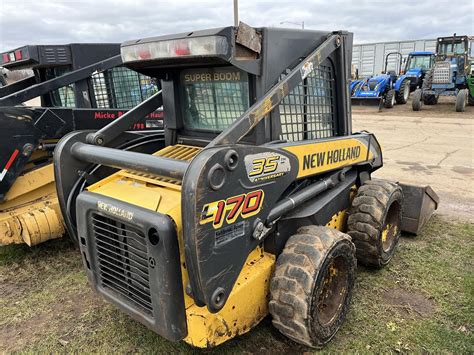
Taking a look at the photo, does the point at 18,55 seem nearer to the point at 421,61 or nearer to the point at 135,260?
the point at 135,260

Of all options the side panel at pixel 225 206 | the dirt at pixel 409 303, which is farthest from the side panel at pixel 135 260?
the dirt at pixel 409 303

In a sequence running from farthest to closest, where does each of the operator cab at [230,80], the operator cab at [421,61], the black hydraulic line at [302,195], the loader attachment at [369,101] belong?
1. the operator cab at [421,61]
2. the loader attachment at [369,101]
3. the black hydraulic line at [302,195]
4. the operator cab at [230,80]

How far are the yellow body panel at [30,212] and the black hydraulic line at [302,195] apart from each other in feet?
8.47

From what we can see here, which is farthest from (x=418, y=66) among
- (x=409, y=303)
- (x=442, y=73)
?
(x=409, y=303)

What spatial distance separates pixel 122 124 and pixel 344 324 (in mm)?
2306

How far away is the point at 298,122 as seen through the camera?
296cm

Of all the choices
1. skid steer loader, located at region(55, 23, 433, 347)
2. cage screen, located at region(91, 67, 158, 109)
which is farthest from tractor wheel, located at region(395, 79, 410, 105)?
skid steer loader, located at region(55, 23, 433, 347)

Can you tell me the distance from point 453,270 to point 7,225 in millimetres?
4215

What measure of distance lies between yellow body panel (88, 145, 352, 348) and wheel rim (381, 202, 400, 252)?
171 centimetres

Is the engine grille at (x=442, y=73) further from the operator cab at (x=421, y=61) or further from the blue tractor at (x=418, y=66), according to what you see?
the operator cab at (x=421, y=61)

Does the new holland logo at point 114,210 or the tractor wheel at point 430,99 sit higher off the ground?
the new holland logo at point 114,210

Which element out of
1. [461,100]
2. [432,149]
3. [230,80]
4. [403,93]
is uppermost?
[230,80]

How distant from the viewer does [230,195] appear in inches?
81.4

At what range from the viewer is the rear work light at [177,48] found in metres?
2.23
